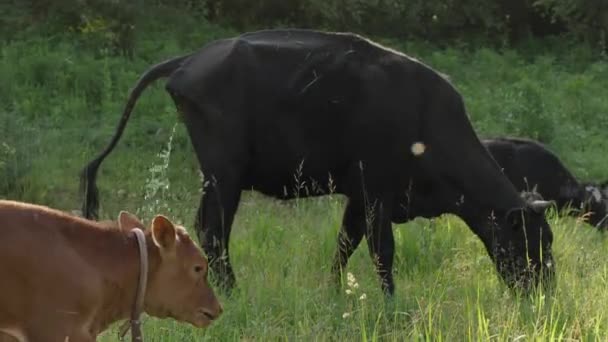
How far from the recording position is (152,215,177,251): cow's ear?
4.37m

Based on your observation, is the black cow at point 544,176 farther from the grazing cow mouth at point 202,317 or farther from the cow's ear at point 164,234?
the cow's ear at point 164,234

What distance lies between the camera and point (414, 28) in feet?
57.8

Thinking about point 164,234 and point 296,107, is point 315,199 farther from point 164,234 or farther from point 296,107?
point 164,234

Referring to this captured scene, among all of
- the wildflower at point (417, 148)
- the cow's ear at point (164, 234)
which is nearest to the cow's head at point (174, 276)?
the cow's ear at point (164, 234)

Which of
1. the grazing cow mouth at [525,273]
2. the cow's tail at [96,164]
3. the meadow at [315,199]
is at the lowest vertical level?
the meadow at [315,199]

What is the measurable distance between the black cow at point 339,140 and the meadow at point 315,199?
276mm

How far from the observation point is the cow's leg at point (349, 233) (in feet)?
22.7

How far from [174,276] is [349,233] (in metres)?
2.89

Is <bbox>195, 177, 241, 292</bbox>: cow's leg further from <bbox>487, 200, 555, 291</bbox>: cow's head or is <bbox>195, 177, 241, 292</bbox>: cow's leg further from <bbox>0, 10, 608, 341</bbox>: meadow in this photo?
<bbox>487, 200, 555, 291</bbox>: cow's head

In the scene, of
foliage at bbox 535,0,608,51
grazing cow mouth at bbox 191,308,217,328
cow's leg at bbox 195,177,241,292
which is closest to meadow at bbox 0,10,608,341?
cow's leg at bbox 195,177,241,292

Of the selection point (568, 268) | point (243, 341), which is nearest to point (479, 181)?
point (568, 268)

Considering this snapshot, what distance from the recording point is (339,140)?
270 inches

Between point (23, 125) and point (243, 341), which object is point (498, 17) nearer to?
point (23, 125)

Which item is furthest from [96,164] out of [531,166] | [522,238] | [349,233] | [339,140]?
[531,166]
